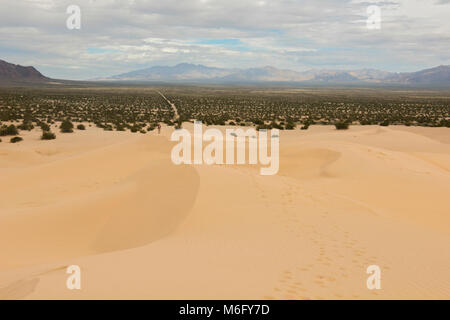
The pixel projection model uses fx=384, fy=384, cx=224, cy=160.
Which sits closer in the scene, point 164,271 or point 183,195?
point 164,271

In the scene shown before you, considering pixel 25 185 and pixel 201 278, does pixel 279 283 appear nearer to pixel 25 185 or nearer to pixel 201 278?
pixel 201 278

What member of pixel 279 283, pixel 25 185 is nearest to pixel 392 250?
pixel 279 283

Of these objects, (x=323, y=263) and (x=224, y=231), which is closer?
(x=323, y=263)

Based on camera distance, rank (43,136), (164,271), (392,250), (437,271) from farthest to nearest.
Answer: (43,136) → (392,250) → (437,271) → (164,271)

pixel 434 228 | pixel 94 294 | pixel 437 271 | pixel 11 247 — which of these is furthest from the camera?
pixel 434 228

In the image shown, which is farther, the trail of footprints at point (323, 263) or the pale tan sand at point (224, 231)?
the pale tan sand at point (224, 231)

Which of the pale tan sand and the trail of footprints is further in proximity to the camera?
the pale tan sand

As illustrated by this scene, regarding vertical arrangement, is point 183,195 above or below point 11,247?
above
